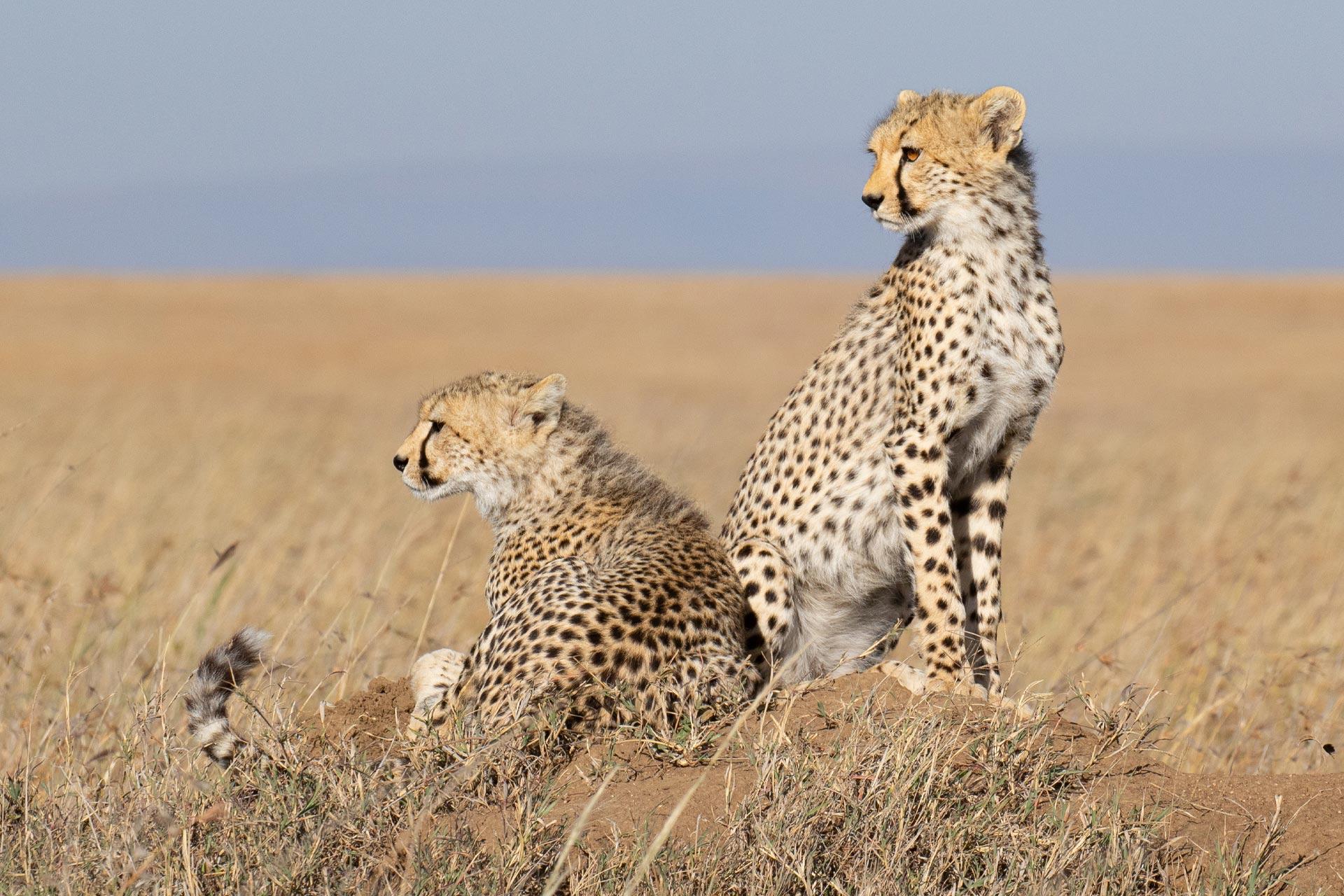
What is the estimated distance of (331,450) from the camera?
9.49 meters

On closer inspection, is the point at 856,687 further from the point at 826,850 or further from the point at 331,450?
the point at 331,450

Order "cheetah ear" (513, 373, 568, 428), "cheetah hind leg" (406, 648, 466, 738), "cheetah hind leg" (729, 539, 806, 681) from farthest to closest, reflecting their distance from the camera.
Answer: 1. "cheetah ear" (513, 373, 568, 428)
2. "cheetah hind leg" (729, 539, 806, 681)
3. "cheetah hind leg" (406, 648, 466, 738)

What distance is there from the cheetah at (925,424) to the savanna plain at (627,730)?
337 millimetres

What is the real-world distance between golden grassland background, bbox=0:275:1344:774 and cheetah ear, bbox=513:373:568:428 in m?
0.48

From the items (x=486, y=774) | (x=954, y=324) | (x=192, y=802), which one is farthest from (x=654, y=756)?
(x=954, y=324)

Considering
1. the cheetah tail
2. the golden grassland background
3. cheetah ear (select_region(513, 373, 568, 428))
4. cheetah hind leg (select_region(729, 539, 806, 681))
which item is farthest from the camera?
the golden grassland background

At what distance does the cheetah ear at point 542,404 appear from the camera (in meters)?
3.87

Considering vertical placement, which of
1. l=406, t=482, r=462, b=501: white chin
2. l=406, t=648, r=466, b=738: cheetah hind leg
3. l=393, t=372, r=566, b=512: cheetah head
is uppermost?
l=393, t=372, r=566, b=512: cheetah head

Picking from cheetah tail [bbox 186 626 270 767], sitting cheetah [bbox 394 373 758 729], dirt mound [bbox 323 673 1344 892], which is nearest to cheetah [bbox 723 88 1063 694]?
sitting cheetah [bbox 394 373 758 729]

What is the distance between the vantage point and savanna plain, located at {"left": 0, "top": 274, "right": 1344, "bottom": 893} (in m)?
2.43

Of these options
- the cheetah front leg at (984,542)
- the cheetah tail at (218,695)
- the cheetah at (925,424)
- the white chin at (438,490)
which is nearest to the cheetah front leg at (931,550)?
the cheetah at (925,424)

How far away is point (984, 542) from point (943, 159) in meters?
1.00

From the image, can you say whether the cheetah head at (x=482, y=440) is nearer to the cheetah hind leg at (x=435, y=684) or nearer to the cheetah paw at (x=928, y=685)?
the cheetah hind leg at (x=435, y=684)

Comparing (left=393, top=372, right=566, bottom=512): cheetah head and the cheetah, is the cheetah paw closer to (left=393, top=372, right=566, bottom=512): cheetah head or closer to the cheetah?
the cheetah
